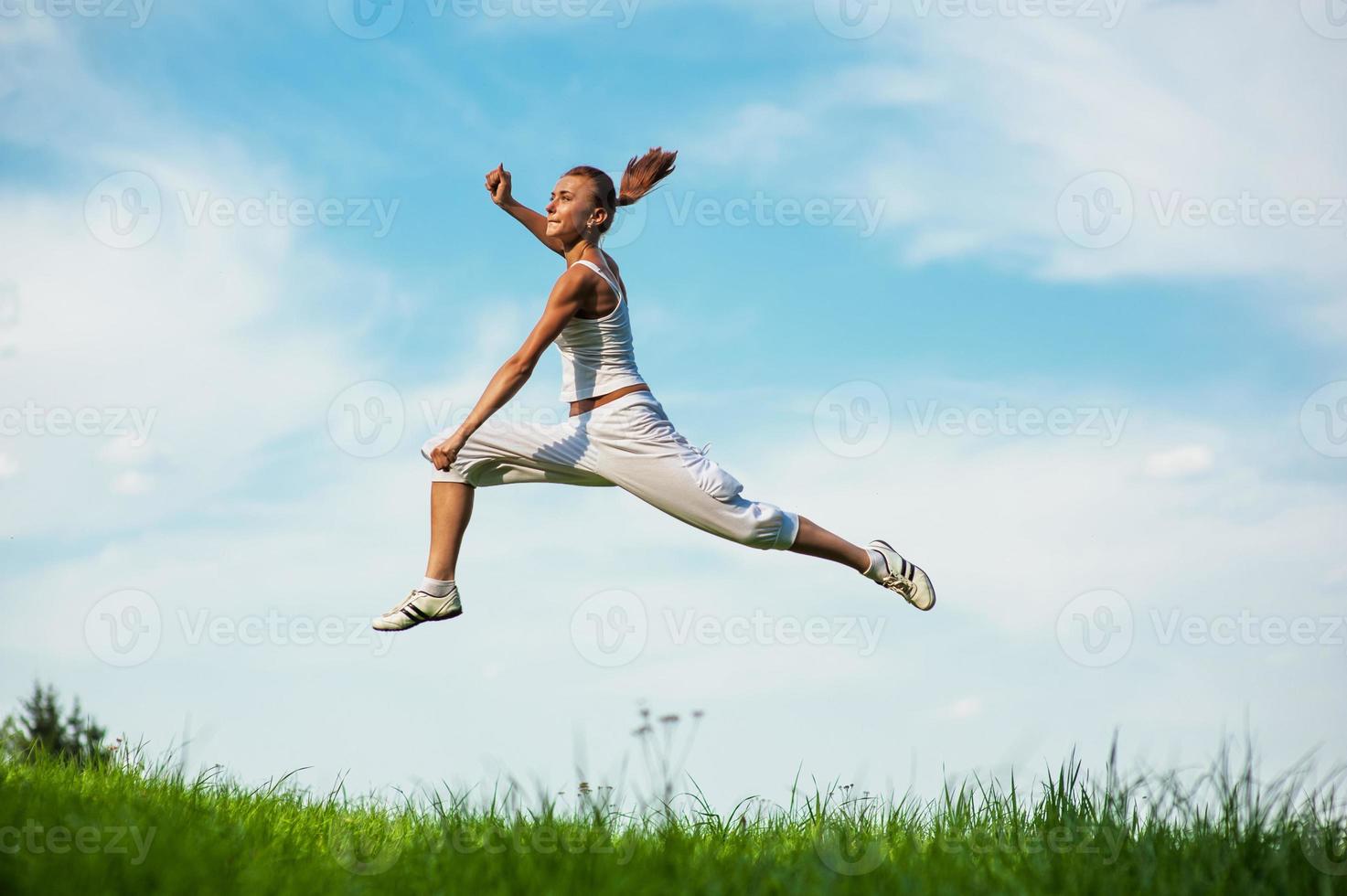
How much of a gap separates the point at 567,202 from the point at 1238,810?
4444 millimetres

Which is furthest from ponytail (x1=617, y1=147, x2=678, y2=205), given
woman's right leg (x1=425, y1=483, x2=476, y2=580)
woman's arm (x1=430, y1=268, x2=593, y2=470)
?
woman's right leg (x1=425, y1=483, x2=476, y2=580)

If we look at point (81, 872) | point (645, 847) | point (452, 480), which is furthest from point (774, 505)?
point (81, 872)

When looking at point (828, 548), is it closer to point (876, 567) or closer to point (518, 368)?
point (876, 567)

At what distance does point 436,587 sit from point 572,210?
2.22m

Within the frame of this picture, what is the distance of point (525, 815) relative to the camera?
4.85 meters

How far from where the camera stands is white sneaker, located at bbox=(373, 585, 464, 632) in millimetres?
6652

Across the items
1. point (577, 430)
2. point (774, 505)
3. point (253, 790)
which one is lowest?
point (253, 790)

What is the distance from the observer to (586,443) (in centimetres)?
653

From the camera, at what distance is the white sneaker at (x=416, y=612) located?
665 cm

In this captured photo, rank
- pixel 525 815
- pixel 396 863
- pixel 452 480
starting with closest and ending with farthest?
pixel 396 863 < pixel 525 815 < pixel 452 480

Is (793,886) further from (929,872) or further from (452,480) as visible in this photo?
(452,480)

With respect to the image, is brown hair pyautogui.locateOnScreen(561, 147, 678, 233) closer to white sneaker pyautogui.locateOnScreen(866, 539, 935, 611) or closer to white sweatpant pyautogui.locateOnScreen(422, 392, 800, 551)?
white sweatpant pyautogui.locateOnScreen(422, 392, 800, 551)

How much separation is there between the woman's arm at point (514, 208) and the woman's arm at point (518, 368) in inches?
37.6

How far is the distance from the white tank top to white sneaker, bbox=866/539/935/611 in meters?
1.84
